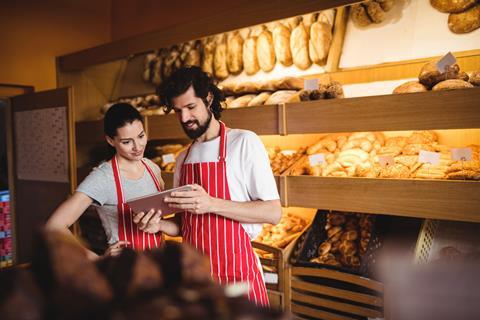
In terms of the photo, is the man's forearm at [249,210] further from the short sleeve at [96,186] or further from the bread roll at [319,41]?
the bread roll at [319,41]

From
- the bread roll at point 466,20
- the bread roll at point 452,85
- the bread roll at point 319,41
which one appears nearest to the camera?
the bread roll at point 452,85

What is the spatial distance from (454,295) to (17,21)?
4.94 metres

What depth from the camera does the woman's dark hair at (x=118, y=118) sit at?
187 centimetres

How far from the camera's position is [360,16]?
2746 millimetres

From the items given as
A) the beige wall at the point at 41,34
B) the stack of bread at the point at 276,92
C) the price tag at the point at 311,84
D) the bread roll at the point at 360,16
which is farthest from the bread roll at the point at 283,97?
the beige wall at the point at 41,34

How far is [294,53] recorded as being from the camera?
304cm

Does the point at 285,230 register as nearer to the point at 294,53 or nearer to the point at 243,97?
the point at 243,97

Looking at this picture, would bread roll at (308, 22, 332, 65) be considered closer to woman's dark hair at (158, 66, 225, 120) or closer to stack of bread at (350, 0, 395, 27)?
stack of bread at (350, 0, 395, 27)

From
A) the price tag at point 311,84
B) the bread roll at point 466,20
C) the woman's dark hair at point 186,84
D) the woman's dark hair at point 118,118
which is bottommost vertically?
the woman's dark hair at point 118,118

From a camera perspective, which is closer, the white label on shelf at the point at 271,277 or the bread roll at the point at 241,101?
the white label on shelf at the point at 271,277

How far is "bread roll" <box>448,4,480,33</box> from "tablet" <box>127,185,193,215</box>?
6.11 ft

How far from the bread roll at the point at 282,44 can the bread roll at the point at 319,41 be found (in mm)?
211

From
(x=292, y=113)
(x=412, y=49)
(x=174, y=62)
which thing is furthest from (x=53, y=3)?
(x=412, y=49)

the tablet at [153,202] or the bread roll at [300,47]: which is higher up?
the bread roll at [300,47]
